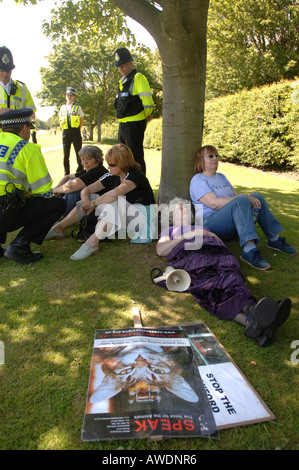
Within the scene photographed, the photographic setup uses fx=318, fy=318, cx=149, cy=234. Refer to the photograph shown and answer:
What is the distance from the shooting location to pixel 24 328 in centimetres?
243

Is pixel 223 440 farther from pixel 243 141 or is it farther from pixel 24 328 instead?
pixel 243 141

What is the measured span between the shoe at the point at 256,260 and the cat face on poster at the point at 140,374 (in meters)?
1.72

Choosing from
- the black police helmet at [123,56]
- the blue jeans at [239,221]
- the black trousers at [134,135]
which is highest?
the black police helmet at [123,56]

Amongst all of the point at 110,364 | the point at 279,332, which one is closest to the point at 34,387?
the point at 110,364

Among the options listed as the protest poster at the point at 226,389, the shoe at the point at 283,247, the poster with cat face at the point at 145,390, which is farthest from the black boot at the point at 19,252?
the shoe at the point at 283,247

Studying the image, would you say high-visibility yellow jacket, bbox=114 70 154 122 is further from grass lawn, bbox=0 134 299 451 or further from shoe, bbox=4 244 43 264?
shoe, bbox=4 244 43 264

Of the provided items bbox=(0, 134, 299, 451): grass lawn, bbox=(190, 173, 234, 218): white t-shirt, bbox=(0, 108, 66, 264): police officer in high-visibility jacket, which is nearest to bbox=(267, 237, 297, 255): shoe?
bbox=(0, 134, 299, 451): grass lawn

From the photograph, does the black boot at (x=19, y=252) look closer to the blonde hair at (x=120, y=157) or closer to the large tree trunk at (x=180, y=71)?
the blonde hair at (x=120, y=157)

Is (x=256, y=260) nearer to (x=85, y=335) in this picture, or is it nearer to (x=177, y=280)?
(x=177, y=280)

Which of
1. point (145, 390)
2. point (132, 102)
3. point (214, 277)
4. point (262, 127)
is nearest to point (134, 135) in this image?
point (132, 102)

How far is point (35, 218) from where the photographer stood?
11.8 ft

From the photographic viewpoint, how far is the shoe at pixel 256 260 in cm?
347

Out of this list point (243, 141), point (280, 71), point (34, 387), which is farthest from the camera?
point (280, 71)
